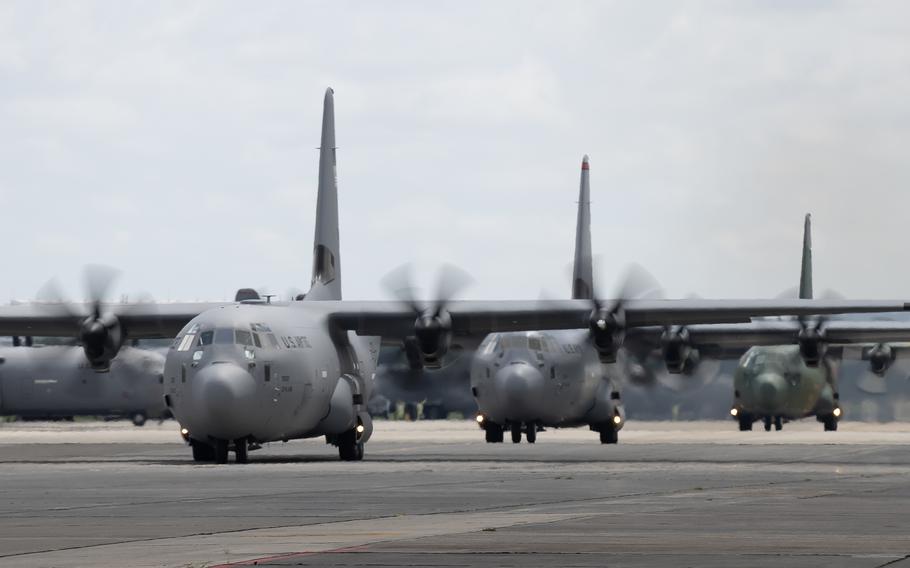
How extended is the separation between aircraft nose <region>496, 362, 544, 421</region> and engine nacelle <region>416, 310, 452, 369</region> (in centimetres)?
1022

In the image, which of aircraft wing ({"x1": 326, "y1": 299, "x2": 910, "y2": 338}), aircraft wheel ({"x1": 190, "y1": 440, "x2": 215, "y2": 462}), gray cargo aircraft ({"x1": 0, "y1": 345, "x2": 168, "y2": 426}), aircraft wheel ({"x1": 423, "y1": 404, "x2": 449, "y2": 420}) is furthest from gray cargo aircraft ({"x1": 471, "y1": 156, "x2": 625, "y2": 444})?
aircraft wheel ({"x1": 423, "y1": 404, "x2": 449, "y2": 420})

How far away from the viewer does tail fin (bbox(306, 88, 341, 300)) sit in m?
42.8

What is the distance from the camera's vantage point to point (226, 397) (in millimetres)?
32375

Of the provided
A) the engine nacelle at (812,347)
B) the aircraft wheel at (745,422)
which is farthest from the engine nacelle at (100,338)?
the aircraft wheel at (745,422)

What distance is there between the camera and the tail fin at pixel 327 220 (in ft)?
140

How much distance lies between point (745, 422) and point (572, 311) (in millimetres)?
32575

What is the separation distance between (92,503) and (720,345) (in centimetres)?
4479

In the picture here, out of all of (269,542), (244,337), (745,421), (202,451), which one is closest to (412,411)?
(745,421)

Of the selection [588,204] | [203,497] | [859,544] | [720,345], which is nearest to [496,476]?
[203,497]

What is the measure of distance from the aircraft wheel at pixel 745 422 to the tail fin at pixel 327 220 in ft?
96.7

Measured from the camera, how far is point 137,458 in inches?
1527

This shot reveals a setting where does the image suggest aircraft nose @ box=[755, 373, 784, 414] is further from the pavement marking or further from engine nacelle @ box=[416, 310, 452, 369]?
the pavement marking

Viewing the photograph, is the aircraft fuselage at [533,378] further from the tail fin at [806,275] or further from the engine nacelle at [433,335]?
the tail fin at [806,275]

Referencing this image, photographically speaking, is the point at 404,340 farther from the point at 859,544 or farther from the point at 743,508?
the point at 859,544
